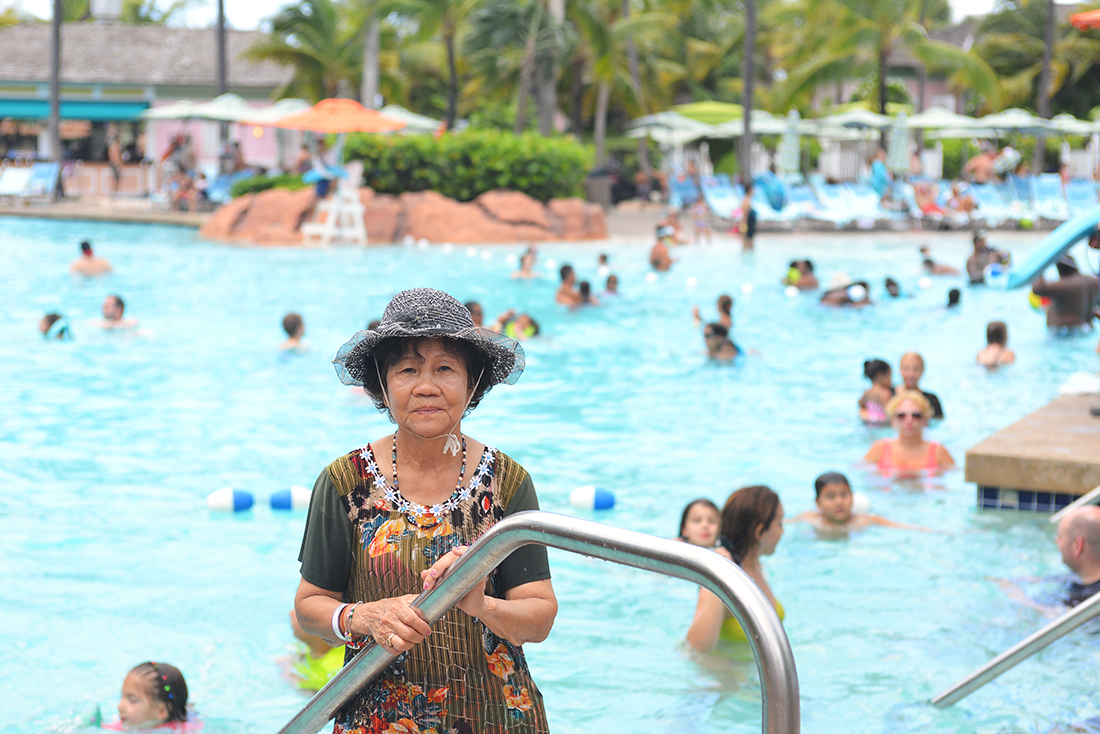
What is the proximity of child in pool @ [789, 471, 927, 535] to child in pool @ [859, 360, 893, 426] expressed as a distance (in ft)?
7.68

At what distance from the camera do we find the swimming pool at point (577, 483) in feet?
16.9

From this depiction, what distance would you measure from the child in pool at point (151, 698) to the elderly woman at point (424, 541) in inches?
91.0

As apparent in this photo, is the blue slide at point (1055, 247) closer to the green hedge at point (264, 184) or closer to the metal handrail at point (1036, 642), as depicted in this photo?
the metal handrail at point (1036, 642)

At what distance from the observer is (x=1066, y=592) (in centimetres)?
559

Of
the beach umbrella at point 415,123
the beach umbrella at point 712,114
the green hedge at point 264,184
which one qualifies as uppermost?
the beach umbrella at point 712,114

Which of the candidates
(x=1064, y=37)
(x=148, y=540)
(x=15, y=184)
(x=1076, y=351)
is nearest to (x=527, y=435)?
(x=148, y=540)

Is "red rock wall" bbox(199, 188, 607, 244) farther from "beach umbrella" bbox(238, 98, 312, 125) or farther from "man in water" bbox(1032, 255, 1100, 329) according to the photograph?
"man in water" bbox(1032, 255, 1100, 329)

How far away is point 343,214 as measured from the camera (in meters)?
22.1

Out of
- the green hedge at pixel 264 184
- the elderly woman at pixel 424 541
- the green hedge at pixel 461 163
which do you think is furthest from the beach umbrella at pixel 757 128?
the elderly woman at pixel 424 541

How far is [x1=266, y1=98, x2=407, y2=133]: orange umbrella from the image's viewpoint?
21.4 metres

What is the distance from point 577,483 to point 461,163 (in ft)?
54.9

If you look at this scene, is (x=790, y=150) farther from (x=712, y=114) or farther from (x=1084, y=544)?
(x=1084, y=544)

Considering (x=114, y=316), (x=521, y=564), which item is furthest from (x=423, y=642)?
(x=114, y=316)

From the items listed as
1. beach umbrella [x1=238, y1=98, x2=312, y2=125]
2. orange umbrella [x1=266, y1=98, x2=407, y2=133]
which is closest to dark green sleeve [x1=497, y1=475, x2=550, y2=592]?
orange umbrella [x1=266, y1=98, x2=407, y2=133]
